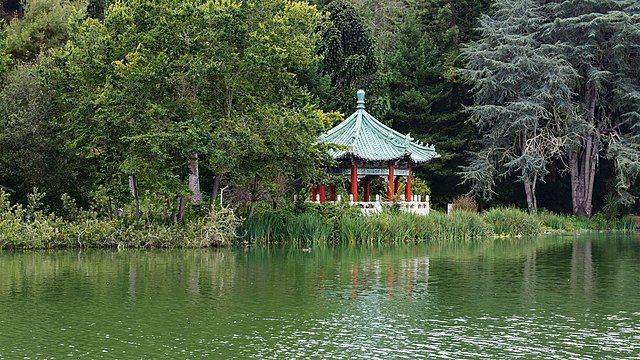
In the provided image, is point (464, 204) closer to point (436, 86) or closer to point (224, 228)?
point (436, 86)

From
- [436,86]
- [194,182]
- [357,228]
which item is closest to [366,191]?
[357,228]

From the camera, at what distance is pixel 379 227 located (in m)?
30.7

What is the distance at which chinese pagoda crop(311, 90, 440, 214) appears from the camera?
34.5 metres

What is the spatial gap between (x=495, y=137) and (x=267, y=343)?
31.0 meters

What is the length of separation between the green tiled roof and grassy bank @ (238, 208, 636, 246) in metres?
2.81

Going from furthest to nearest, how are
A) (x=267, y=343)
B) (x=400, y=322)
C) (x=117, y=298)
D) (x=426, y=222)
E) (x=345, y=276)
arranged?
(x=426, y=222) → (x=345, y=276) → (x=117, y=298) → (x=400, y=322) → (x=267, y=343)

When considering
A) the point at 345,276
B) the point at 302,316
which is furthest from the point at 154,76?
the point at 302,316

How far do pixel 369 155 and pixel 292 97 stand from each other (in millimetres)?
5357

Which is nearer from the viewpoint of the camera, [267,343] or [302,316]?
[267,343]

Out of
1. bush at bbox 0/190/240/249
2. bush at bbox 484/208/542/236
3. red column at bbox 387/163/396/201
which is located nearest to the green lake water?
bush at bbox 0/190/240/249

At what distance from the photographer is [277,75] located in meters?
29.2

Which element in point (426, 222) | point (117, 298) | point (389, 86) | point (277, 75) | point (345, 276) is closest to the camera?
point (117, 298)

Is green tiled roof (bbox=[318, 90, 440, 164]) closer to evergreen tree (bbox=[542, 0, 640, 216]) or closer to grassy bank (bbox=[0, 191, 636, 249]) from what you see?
grassy bank (bbox=[0, 191, 636, 249])

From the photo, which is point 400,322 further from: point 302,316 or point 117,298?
point 117,298
